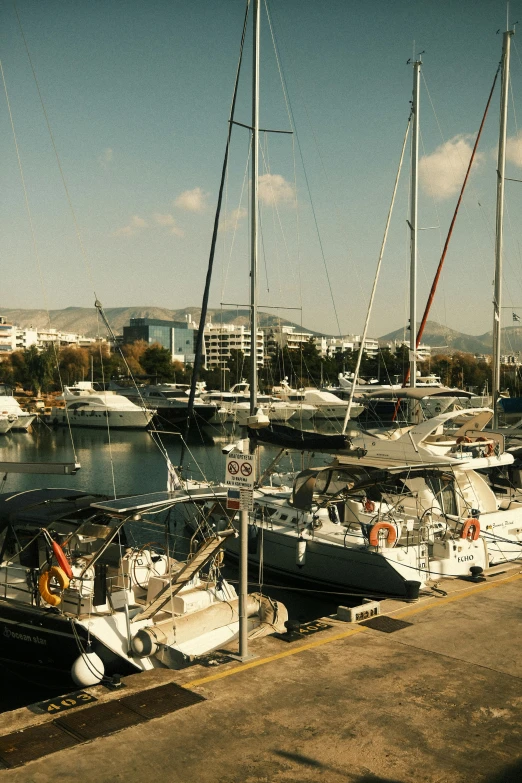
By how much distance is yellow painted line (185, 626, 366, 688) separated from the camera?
9.35 meters

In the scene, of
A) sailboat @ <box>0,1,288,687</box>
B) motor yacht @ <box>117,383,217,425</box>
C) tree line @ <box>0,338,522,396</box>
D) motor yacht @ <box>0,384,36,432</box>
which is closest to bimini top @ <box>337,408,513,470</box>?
sailboat @ <box>0,1,288,687</box>

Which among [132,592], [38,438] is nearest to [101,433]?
[38,438]

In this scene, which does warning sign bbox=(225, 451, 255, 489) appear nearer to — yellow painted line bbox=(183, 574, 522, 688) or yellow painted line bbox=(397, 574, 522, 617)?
yellow painted line bbox=(183, 574, 522, 688)

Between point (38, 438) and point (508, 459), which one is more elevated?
point (508, 459)

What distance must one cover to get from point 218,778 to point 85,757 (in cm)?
142

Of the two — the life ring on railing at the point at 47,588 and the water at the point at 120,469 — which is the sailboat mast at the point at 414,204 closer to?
the water at the point at 120,469

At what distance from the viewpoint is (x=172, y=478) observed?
75.2 feet

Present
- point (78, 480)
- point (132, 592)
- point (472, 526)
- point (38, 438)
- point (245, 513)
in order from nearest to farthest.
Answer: point (245, 513)
point (132, 592)
point (472, 526)
point (78, 480)
point (38, 438)

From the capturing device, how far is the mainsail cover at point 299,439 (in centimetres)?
1703

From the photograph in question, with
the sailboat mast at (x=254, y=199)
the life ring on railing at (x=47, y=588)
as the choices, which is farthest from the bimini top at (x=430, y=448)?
the life ring on railing at (x=47, y=588)

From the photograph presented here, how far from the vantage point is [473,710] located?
851 cm

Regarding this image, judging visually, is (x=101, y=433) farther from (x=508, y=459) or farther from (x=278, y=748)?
(x=278, y=748)

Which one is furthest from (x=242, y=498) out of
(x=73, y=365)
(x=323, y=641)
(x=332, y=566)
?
(x=73, y=365)

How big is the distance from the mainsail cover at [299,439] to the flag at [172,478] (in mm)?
3882
